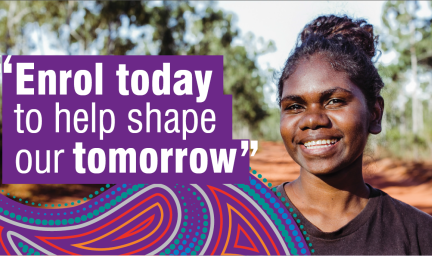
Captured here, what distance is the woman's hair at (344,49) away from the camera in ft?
5.00

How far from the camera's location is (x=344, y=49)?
1.55 meters

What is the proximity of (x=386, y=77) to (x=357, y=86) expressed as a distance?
0.50 metres

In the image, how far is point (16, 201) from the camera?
197cm

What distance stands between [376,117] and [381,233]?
1.54 feet

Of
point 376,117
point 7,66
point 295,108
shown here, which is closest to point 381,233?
point 376,117

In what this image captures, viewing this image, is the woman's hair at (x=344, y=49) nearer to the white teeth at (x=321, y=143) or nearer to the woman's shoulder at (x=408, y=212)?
the white teeth at (x=321, y=143)

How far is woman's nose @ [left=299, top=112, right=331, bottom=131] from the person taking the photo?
145 centimetres

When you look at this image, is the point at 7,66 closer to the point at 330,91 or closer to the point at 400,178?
the point at 330,91

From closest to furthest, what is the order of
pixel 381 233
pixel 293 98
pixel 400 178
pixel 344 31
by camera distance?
1. pixel 381 233
2. pixel 293 98
3. pixel 344 31
4. pixel 400 178

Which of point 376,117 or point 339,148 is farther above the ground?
point 376,117

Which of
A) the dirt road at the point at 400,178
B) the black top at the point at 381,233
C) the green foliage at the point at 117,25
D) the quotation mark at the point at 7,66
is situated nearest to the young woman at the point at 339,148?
the black top at the point at 381,233

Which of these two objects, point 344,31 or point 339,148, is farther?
point 344,31

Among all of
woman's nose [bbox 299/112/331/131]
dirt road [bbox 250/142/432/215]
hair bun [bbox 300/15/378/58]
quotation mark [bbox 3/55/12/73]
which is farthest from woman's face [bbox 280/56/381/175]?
dirt road [bbox 250/142/432/215]

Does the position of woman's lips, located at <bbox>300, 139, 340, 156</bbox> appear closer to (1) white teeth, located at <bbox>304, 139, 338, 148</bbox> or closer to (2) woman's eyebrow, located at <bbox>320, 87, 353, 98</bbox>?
(1) white teeth, located at <bbox>304, 139, 338, 148</bbox>
